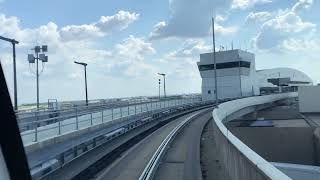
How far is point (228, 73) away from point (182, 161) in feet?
316

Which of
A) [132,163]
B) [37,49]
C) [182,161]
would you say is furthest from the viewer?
[37,49]

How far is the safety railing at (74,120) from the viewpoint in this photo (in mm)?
17828

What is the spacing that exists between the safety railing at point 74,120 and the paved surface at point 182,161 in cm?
432

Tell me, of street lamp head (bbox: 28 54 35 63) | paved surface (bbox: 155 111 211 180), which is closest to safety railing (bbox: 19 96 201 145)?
paved surface (bbox: 155 111 211 180)

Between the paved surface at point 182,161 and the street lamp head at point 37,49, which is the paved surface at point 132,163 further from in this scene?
the street lamp head at point 37,49

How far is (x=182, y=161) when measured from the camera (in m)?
23.0

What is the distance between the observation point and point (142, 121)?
42.1 m

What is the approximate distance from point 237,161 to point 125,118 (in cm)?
2312

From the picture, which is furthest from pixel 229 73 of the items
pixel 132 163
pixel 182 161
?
A: pixel 132 163

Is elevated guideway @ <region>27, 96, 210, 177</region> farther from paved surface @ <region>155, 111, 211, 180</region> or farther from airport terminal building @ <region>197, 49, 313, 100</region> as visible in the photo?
airport terminal building @ <region>197, 49, 313, 100</region>

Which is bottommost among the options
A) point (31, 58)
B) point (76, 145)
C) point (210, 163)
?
point (210, 163)

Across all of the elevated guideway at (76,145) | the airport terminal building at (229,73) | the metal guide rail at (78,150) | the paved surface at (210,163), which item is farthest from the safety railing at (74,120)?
the airport terminal building at (229,73)

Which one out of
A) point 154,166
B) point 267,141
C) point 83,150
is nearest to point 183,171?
point 154,166

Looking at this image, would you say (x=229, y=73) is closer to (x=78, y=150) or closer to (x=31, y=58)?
(x=31, y=58)
